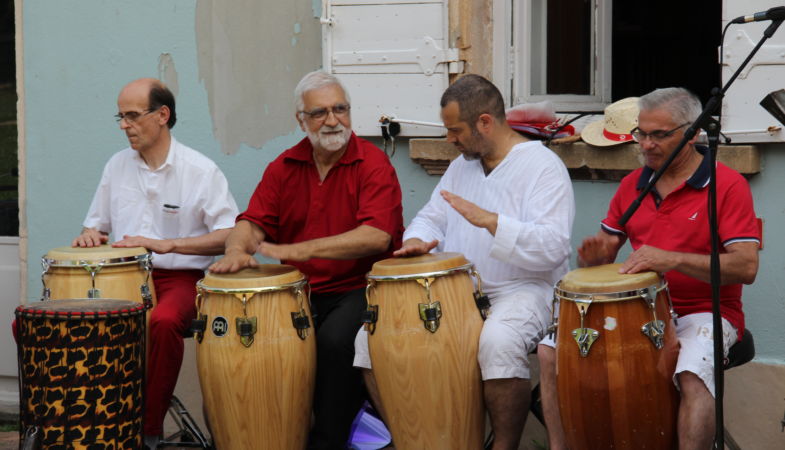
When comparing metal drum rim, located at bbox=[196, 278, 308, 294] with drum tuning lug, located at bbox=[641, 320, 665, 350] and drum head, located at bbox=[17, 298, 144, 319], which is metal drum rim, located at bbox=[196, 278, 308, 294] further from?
drum tuning lug, located at bbox=[641, 320, 665, 350]

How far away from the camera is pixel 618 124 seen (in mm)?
4469


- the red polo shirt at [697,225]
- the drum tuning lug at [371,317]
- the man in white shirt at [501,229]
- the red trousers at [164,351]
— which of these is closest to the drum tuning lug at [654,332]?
the red polo shirt at [697,225]

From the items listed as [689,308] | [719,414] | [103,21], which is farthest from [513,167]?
[103,21]

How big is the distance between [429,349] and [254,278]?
2.31ft

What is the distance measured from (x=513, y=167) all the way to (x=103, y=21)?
2.38 meters

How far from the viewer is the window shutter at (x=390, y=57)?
15.9 feet

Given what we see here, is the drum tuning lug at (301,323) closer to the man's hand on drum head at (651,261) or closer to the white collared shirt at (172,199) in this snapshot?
the white collared shirt at (172,199)

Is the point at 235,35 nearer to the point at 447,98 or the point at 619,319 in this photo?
the point at 447,98

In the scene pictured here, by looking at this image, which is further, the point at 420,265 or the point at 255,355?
the point at 255,355

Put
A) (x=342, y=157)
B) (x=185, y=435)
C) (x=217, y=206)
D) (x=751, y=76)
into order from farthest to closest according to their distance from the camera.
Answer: (x=185, y=435), (x=217, y=206), (x=342, y=157), (x=751, y=76)

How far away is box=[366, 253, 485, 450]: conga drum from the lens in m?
3.88

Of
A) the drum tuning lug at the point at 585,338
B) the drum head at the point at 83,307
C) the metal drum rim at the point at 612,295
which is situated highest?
the metal drum rim at the point at 612,295

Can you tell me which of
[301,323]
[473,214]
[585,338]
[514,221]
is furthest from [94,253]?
[585,338]

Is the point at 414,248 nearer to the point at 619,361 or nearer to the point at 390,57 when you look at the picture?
the point at 619,361
